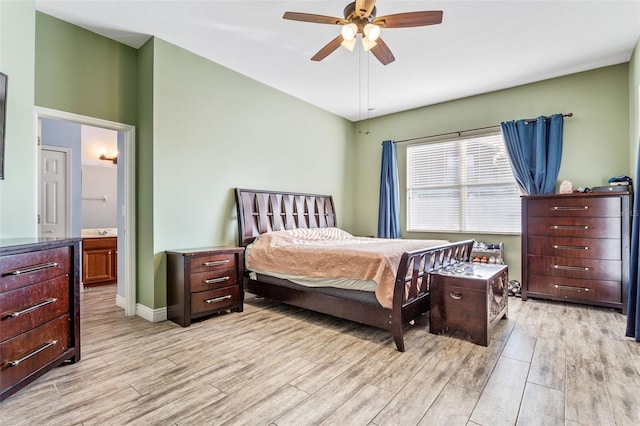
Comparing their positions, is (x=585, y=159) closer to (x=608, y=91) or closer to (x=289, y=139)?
(x=608, y=91)

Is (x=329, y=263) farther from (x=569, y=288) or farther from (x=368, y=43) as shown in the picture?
(x=569, y=288)

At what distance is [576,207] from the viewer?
358 centimetres

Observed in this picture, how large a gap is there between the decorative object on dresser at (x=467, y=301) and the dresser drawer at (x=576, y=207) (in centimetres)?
148

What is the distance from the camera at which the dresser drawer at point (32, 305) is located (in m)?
1.73

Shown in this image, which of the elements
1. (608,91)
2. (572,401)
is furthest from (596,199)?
(572,401)

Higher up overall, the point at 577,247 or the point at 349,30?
the point at 349,30

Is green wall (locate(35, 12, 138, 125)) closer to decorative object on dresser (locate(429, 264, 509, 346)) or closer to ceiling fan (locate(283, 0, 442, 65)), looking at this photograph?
ceiling fan (locate(283, 0, 442, 65))

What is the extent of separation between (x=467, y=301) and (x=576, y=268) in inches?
79.8

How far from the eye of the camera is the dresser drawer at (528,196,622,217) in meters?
3.41

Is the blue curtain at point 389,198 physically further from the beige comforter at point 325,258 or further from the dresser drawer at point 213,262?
the dresser drawer at point 213,262

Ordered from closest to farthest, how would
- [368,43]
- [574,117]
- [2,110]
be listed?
[2,110]
[368,43]
[574,117]

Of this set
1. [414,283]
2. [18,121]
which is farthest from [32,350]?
[414,283]

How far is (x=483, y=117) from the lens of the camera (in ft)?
15.2

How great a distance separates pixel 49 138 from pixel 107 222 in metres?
1.88
